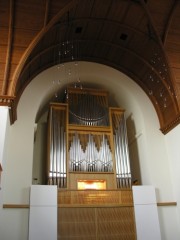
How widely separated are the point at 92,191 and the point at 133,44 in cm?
585

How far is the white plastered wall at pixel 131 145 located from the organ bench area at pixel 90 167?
0.71 meters

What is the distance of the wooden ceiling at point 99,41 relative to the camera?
980cm

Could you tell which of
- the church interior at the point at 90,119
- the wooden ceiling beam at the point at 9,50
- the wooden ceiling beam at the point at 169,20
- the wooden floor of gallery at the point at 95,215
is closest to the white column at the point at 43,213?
the church interior at the point at 90,119

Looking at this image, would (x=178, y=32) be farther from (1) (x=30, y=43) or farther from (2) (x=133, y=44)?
(1) (x=30, y=43)

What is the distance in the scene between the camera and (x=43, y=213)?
31.5 ft

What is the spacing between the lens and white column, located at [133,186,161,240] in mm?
10109

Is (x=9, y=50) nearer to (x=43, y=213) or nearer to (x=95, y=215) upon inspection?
(x=43, y=213)

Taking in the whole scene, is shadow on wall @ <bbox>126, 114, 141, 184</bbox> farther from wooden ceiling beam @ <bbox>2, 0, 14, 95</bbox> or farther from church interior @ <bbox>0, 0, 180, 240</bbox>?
wooden ceiling beam @ <bbox>2, 0, 14, 95</bbox>

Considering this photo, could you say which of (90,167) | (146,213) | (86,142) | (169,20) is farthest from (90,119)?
(169,20)

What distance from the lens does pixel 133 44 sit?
1202 centimetres

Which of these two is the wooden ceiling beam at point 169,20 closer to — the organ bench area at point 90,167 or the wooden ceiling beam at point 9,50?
the organ bench area at point 90,167

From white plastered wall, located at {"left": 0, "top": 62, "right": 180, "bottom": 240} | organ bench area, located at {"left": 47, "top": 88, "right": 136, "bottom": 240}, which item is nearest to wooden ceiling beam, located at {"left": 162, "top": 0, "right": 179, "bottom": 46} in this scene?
white plastered wall, located at {"left": 0, "top": 62, "right": 180, "bottom": 240}

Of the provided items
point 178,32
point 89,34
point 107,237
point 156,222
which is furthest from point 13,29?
point 156,222

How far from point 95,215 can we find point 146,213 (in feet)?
5.84
